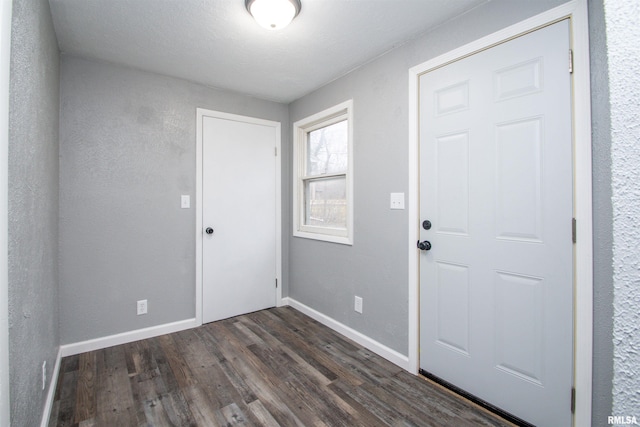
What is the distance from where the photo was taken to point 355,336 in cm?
252

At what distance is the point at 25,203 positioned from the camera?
123 centimetres

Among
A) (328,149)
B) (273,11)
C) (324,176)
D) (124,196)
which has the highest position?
(273,11)

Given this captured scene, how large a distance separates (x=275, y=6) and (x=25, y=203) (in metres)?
1.57

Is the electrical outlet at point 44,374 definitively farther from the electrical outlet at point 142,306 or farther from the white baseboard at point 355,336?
the white baseboard at point 355,336

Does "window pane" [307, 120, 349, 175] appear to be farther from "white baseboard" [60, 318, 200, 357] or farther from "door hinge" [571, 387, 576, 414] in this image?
"door hinge" [571, 387, 576, 414]

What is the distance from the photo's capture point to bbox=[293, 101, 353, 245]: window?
2.68 m

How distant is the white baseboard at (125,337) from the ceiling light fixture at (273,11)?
260 cm

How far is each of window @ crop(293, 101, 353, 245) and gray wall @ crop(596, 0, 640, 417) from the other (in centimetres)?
211

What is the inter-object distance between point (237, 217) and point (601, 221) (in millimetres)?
2782

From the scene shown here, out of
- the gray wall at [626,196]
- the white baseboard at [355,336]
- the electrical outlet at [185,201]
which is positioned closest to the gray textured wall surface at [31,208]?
the electrical outlet at [185,201]

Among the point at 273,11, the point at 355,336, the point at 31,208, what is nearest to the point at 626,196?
the point at 273,11

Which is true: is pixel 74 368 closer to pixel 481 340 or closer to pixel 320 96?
pixel 481 340

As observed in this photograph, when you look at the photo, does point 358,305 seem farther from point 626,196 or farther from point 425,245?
point 626,196

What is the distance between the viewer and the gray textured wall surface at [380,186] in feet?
6.57
